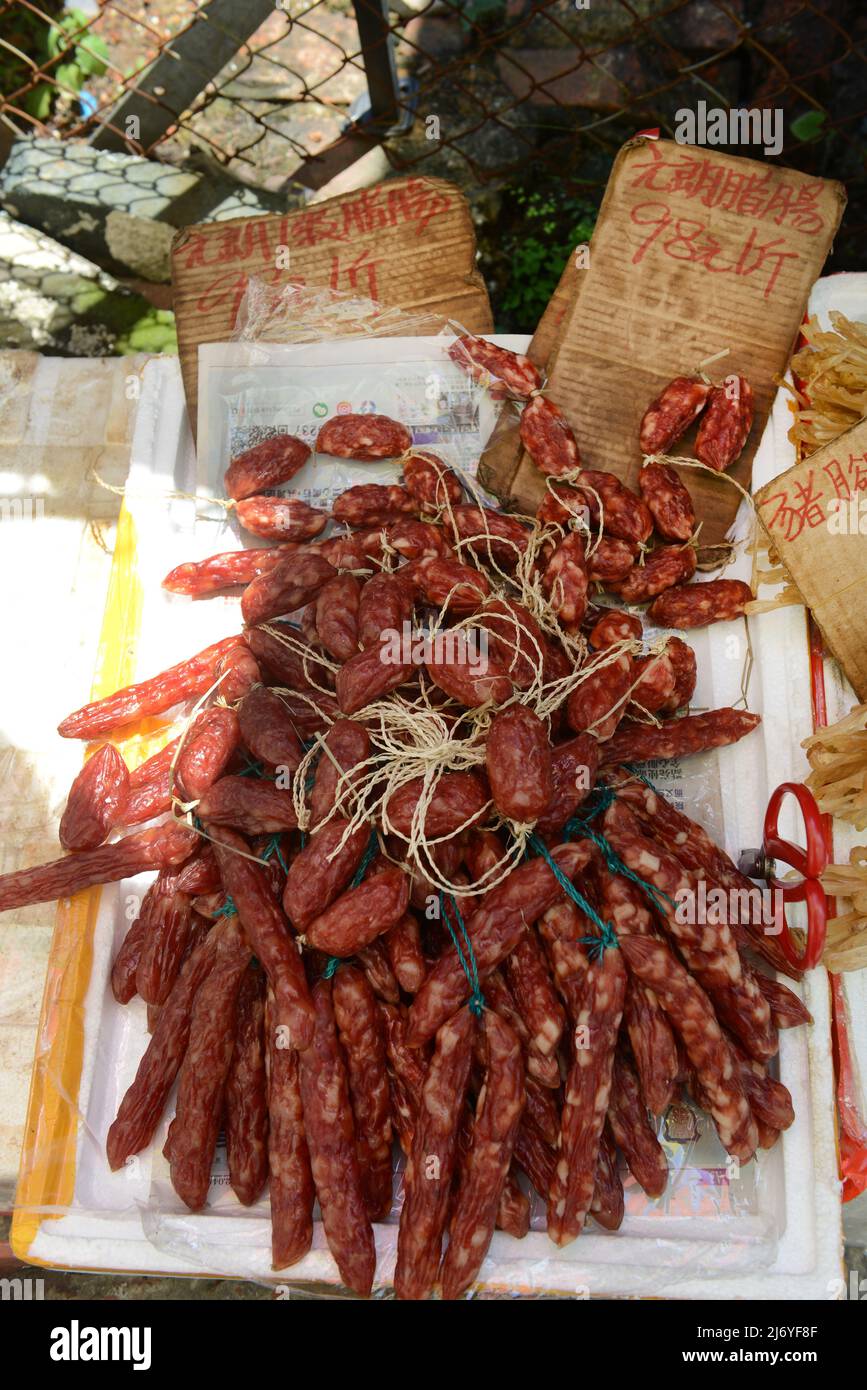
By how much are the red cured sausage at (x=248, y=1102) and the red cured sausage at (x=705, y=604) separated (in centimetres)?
138

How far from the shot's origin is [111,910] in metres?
2.52

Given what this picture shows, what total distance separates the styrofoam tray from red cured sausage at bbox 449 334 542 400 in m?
0.95

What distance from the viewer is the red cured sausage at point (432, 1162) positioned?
2.04 m

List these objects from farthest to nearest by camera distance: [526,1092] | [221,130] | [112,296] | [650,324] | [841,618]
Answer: [221,130]
[112,296]
[650,324]
[841,618]
[526,1092]

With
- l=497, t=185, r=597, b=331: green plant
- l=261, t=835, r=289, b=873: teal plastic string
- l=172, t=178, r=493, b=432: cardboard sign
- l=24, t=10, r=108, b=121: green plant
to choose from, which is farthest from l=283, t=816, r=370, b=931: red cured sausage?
l=24, t=10, r=108, b=121: green plant

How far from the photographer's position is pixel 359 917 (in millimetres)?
2135

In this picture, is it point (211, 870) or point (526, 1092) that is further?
point (211, 870)

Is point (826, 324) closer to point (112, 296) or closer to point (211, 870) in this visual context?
point (211, 870)

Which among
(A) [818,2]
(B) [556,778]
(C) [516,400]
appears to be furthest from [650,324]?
(A) [818,2]

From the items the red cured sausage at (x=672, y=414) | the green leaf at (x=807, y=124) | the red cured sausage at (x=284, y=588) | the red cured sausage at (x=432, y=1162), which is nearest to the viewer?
the red cured sausage at (x=432, y=1162)

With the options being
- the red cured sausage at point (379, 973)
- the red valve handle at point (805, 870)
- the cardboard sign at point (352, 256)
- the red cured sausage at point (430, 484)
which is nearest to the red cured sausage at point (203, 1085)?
the red cured sausage at point (379, 973)

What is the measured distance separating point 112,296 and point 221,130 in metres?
1.70

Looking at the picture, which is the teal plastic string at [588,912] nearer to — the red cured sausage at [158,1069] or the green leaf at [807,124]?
the red cured sausage at [158,1069]

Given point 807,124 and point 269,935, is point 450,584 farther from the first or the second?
point 807,124
